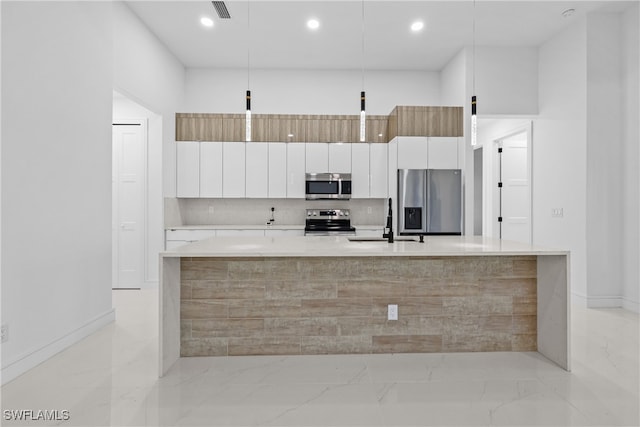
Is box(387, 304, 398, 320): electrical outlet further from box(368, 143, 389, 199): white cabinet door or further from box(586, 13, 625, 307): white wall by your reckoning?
box(368, 143, 389, 199): white cabinet door

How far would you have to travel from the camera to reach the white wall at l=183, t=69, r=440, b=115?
20.1 feet

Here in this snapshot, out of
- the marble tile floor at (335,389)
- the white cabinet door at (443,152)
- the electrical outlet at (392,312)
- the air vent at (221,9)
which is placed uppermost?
the air vent at (221,9)

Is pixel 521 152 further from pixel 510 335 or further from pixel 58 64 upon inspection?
pixel 58 64

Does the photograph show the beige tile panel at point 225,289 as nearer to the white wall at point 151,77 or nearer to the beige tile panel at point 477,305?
the beige tile panel at point 477,305

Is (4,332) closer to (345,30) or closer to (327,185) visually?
(327,185)

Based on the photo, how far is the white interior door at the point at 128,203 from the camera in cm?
548

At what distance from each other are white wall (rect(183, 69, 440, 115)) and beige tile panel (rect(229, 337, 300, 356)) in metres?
4.01

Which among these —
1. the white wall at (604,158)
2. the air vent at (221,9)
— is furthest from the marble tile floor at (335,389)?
the air vent at (221,9)

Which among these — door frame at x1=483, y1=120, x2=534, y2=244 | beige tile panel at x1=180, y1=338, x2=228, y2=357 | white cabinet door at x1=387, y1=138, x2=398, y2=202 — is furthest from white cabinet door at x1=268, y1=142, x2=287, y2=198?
door frame at x1=483, y1=120, x2=534, y2=244

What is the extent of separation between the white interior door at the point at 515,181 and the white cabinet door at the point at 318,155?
298 cm

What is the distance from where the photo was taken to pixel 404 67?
6.10 meters

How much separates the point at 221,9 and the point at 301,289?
2.92m

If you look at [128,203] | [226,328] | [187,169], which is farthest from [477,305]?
[128,203]

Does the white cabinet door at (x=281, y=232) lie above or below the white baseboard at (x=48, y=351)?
above
